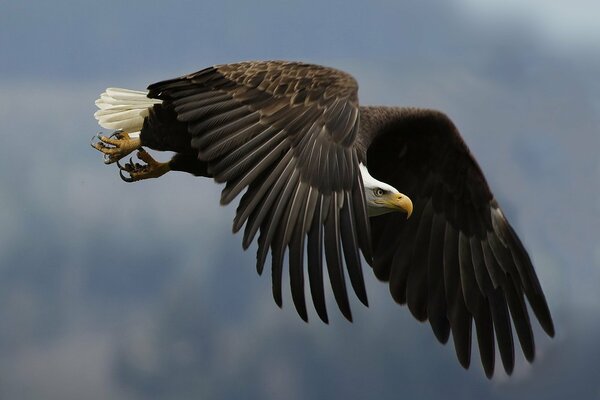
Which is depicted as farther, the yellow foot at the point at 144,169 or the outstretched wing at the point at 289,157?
the yellow foot at the point at 144,169

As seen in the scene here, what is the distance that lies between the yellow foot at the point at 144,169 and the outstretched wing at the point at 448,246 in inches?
57.8

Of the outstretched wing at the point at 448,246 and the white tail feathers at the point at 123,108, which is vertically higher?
the white tail feathers at the point at 123,108

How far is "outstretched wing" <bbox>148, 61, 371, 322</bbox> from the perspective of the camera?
20.1 ft

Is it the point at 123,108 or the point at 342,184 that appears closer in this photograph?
the point at 342,184

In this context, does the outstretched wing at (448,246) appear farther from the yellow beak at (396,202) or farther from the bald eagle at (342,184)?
the yellow beak at (396,202)

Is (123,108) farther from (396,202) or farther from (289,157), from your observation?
(289,157)

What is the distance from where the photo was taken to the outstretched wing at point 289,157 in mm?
6141

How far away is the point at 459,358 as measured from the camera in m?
8.33

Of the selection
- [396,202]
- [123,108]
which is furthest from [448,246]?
[123,108]

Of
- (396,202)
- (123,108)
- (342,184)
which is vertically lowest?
(123,108)

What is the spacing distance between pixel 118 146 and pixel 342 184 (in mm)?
2507

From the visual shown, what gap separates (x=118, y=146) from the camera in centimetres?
849

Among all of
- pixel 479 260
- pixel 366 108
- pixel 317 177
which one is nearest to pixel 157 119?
pixel 366 108

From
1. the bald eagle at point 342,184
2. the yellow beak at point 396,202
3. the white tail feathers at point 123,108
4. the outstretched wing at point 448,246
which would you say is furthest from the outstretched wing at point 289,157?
the outstretched wing at point 448,246
